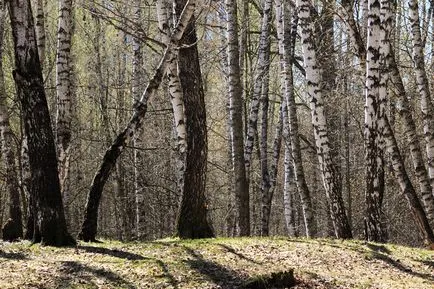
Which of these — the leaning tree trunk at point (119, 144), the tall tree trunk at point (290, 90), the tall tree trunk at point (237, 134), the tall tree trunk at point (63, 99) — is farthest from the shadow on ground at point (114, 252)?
the tall tree trunk at point (290, 90)

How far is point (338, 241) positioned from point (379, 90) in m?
2.38

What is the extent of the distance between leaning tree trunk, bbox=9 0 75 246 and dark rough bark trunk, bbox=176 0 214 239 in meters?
1.91

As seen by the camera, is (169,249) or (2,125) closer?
(169,249)

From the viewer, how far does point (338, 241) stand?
831cm

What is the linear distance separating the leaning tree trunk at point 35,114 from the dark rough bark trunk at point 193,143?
191 centimetres

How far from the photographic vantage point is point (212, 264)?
625 centimetres

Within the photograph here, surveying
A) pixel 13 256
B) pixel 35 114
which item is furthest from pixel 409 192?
pixel 13 256

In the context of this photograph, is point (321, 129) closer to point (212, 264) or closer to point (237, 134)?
point (237, 134)

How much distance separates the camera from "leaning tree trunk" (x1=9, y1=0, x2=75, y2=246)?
6.73 m

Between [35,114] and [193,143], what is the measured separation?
228 centimetres

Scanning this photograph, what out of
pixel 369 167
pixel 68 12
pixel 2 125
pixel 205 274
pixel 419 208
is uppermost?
pixel 68 12

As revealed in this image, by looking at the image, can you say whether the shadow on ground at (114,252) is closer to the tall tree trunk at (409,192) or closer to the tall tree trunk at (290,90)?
the tall tree trunk at (409,192)

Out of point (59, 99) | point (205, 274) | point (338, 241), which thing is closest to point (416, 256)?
point (338, 241)

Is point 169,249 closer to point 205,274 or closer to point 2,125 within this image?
point 205,274
